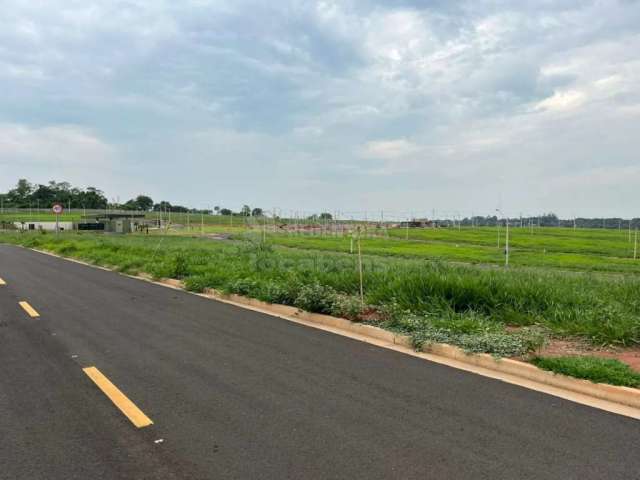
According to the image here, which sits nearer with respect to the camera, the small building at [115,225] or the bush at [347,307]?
the bush at [347,307]

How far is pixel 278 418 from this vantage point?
14.5 ft

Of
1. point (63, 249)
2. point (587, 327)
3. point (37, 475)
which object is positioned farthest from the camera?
point (63, 249)

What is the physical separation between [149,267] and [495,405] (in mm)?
13796

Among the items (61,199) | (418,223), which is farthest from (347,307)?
(61,199)

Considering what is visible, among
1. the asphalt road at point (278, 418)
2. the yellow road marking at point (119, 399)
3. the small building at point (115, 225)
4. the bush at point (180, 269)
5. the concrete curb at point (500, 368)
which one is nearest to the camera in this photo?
the asphalt road at point (278, 418)

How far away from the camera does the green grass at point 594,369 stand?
5051 mm

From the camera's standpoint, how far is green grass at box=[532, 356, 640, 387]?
505 cm

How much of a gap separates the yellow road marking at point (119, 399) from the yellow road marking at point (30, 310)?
4402mm

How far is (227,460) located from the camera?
12.0 feet

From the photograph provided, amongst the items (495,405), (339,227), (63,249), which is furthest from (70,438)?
(339,227)

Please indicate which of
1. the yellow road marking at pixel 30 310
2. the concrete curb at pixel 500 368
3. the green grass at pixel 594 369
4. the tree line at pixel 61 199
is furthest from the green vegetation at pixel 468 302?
the tree line at pixel 61 199

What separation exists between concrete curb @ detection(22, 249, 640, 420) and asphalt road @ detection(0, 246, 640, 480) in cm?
26

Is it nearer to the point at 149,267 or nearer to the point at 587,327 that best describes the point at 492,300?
the point at 587,327

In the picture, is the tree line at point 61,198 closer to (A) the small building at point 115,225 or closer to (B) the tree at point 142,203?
(B) the tree at point 142,203
